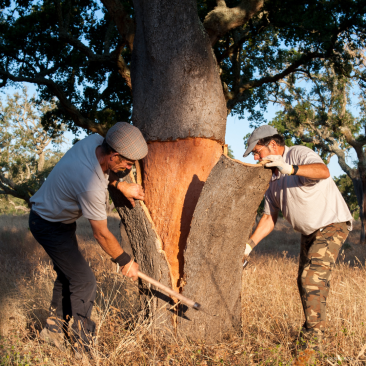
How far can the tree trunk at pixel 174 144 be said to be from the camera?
3.19 metres

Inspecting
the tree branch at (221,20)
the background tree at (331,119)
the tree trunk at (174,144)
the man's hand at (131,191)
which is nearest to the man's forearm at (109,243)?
the tree trunk at (174,144)

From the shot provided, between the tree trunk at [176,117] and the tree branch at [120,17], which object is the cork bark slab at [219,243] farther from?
the tree branch at [120,17]

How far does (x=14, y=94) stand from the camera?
1105 inches

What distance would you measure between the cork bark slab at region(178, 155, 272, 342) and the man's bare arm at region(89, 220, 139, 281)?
508mm

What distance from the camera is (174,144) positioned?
3.35 meters

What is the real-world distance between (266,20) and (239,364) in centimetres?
797

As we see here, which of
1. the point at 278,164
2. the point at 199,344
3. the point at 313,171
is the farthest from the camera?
the point at 313,171

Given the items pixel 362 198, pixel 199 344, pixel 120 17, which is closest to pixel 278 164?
pixel 199 344

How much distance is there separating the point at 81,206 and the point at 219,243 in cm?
125

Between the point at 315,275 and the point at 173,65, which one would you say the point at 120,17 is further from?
the point at 315,275

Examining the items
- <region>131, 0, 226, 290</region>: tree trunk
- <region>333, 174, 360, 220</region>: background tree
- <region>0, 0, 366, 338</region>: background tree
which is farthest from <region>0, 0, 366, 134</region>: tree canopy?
<region>333, 174, 360, 220</region>: background tree

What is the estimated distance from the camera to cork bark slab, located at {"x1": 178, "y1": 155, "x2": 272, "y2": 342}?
294cm

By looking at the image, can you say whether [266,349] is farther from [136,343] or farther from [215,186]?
[215,186]

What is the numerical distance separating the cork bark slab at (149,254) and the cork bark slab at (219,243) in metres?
0.17
